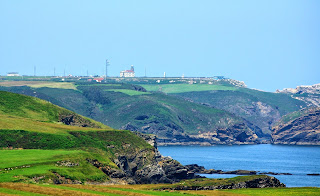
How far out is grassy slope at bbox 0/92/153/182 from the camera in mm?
98944

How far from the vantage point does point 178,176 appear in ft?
476

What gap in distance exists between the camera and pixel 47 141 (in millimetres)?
123875

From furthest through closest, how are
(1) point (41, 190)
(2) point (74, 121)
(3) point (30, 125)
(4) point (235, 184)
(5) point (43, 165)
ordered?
(2) point (74, 121)
(3) point (30, 125)
(4) point (235, 184)
(5) point (43, 165)
(1) point (41, 190)

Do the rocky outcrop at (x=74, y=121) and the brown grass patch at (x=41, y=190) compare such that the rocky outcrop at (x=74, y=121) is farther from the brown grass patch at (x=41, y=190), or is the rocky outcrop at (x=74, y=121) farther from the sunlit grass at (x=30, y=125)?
the brown grass patch at (x=41, y=190)

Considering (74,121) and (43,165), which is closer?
(43,165)

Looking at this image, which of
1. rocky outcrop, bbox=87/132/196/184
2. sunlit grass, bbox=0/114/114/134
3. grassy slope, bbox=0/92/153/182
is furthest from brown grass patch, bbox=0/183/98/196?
sunlit grass, bbox=0/114/114/134

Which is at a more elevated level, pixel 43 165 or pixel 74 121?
pixel 74 121

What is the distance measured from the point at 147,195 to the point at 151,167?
56.2 meters

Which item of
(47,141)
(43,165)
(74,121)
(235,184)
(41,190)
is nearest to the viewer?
(41,190)

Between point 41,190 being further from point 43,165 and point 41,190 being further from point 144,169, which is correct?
point 144,169

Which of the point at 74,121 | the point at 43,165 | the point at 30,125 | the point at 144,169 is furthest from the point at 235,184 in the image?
the point at 74,121

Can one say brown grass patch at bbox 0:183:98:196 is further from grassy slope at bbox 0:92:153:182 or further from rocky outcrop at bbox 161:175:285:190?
rocky outcrop at bbox 161:175:285:190

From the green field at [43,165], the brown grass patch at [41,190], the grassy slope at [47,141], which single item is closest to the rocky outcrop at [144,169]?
the grassy slope at [47,141]

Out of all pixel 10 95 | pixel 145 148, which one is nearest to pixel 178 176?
pixel 145 148
